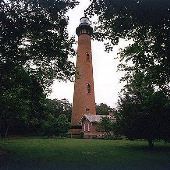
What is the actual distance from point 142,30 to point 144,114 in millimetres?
11907

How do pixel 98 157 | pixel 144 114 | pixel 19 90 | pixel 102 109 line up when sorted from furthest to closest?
pixel 102 109 → pixel 19 90 → pixel 144 114 → pixel 98 157

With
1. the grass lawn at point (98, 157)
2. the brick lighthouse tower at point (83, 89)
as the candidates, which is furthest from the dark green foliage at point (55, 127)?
the grass lawn at point (98, 157)

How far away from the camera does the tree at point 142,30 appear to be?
15.8 meters

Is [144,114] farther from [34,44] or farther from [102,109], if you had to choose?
[102,109]

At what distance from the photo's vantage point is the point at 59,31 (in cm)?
2064

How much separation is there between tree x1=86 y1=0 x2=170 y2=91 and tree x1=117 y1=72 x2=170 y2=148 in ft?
18.1

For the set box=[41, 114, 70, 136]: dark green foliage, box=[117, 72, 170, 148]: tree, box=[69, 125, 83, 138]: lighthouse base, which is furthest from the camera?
box=[69, 125, 83, 138]: lighthouse base

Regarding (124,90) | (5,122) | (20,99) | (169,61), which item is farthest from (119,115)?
(5,122)

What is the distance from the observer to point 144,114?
2819 cm

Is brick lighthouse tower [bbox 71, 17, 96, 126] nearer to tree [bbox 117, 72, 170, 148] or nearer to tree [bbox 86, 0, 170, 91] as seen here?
tree [bbox 117, 72, 170, 148]

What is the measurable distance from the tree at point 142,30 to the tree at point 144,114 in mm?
5509

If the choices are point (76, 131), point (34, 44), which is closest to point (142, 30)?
point (34, 44)

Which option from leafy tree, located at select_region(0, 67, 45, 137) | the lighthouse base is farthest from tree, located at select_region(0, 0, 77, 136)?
the lighthouse base

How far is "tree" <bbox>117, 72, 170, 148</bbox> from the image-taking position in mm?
27594
